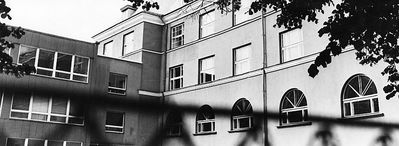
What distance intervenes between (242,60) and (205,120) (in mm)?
3687

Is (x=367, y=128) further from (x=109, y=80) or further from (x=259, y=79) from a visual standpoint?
(x=109, y=80)

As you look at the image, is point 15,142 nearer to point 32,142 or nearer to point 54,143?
point 32,142

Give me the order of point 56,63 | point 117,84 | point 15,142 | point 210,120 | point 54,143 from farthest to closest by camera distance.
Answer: point 117,84 < point 56,63 < point 210,120 < point 54,143 < point 15,142

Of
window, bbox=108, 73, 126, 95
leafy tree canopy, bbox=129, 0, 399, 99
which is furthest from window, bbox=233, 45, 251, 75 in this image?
leafy tree canopy, bbox=129, 0, 399, 99

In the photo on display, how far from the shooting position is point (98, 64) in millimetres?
23000

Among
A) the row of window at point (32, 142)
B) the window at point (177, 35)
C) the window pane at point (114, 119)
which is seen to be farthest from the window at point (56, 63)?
the window at point (177, 35)

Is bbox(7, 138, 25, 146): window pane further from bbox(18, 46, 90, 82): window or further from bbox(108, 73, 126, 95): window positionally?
bbox(108, 73, 126, 95): window

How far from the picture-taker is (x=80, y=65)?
72.9 feet

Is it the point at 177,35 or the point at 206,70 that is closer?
the point at 206,70

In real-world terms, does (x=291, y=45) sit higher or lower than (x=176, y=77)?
higher

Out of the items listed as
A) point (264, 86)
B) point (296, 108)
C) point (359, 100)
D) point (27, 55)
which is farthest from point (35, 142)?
point (359, 100)

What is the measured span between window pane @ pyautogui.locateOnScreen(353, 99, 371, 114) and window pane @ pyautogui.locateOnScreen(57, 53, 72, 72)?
556 inches

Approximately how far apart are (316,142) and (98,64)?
41.5 ft

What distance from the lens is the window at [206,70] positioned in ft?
72.1
